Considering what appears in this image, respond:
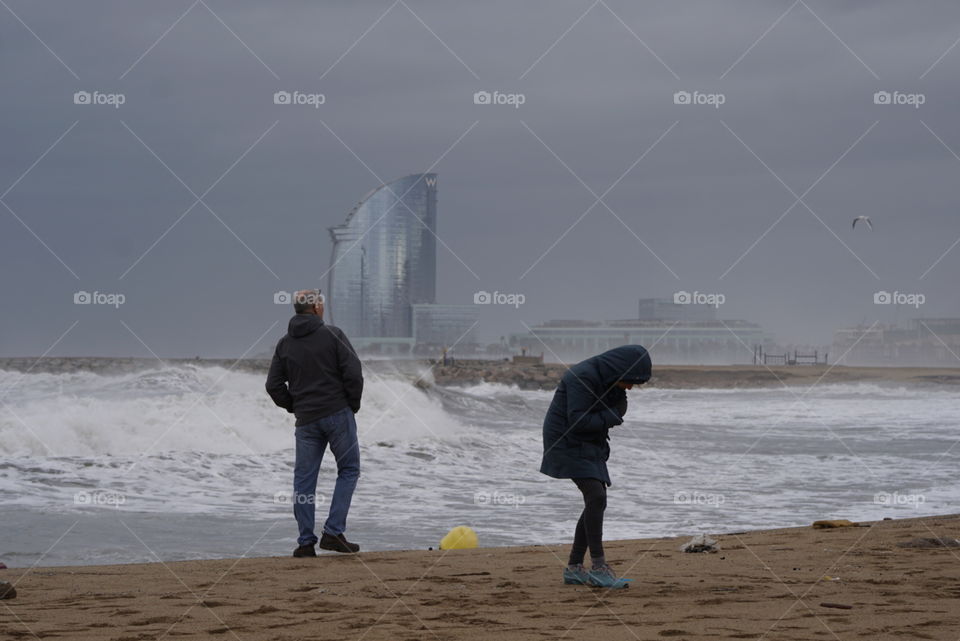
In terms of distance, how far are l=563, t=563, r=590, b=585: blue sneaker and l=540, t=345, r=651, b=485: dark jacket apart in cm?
50

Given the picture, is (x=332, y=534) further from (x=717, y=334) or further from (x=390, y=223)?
(x=717, y=334)

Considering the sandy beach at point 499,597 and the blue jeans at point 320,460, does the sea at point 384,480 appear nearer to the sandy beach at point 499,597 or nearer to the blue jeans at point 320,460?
the blue jeans at point 320,460

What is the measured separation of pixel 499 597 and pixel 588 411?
0.98 m

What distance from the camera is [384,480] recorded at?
44.4 feet

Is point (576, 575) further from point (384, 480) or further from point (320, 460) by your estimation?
point (384, 480)

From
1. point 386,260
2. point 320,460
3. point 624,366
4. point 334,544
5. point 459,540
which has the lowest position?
point 459,540

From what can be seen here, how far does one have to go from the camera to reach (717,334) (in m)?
126

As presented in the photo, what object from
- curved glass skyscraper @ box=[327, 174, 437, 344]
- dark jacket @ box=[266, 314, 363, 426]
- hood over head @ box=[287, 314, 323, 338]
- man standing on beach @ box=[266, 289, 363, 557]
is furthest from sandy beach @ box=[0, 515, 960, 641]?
curved glass skyscraper @ box=[327, 174, 437, 344]

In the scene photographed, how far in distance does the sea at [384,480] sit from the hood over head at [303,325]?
6.17ft

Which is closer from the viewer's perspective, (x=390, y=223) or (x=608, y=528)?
(x=608, y=528)

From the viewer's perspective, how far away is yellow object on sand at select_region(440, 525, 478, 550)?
8.27 m

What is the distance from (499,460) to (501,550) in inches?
374

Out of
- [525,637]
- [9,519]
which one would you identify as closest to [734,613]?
[525,637]

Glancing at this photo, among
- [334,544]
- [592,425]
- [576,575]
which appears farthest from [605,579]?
[334,544]
